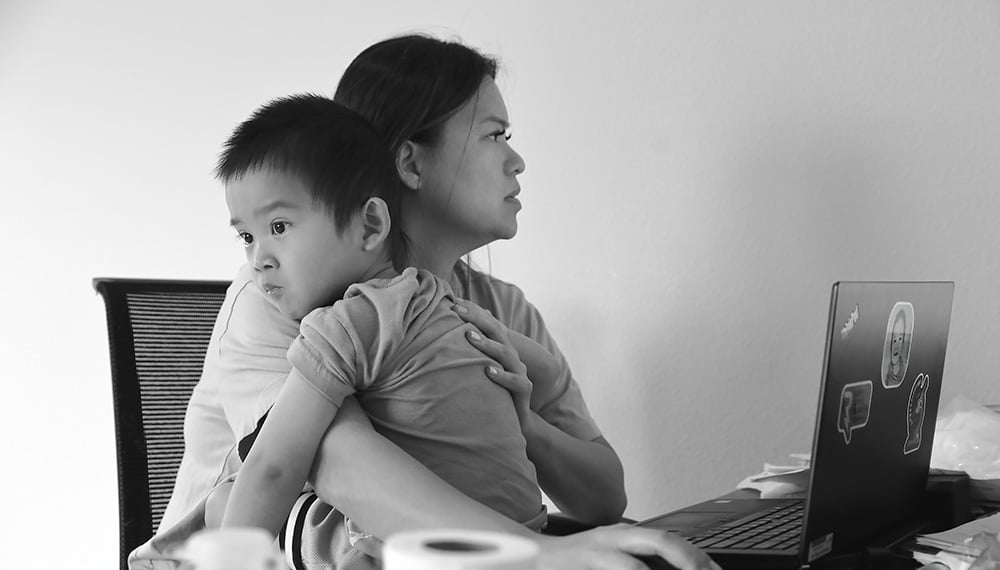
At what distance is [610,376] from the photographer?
1803 mm

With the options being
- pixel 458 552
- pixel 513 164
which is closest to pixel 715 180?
pixel 513 164

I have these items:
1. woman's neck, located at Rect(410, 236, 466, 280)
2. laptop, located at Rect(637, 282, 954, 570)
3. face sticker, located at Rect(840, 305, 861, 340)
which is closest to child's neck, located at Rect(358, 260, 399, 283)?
woman's neck, located at Rect(410, 236, 466, 280)

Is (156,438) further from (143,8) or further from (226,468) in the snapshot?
(143,8)

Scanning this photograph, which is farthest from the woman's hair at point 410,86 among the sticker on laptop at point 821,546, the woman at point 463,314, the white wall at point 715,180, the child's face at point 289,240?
the sticker on laptop at point 821,546

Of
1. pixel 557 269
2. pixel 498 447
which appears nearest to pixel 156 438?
pixel 498 447

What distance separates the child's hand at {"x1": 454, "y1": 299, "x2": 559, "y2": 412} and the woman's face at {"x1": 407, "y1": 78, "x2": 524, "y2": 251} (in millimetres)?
169

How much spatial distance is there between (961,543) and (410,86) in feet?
2.62

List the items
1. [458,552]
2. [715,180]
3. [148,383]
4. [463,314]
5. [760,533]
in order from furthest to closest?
[715,180] < [148,383] < [463,314] < [760,533] < [458,552]

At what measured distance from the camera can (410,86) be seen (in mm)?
1332

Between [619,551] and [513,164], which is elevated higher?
[513,164]

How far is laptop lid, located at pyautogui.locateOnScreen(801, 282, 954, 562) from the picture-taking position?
83 cm

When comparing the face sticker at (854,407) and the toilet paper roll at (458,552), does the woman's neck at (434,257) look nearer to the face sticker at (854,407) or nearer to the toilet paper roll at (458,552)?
the face sticker at (854,407)

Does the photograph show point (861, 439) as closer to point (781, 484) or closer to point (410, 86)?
point (781, 484)

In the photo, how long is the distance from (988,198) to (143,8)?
170cm
